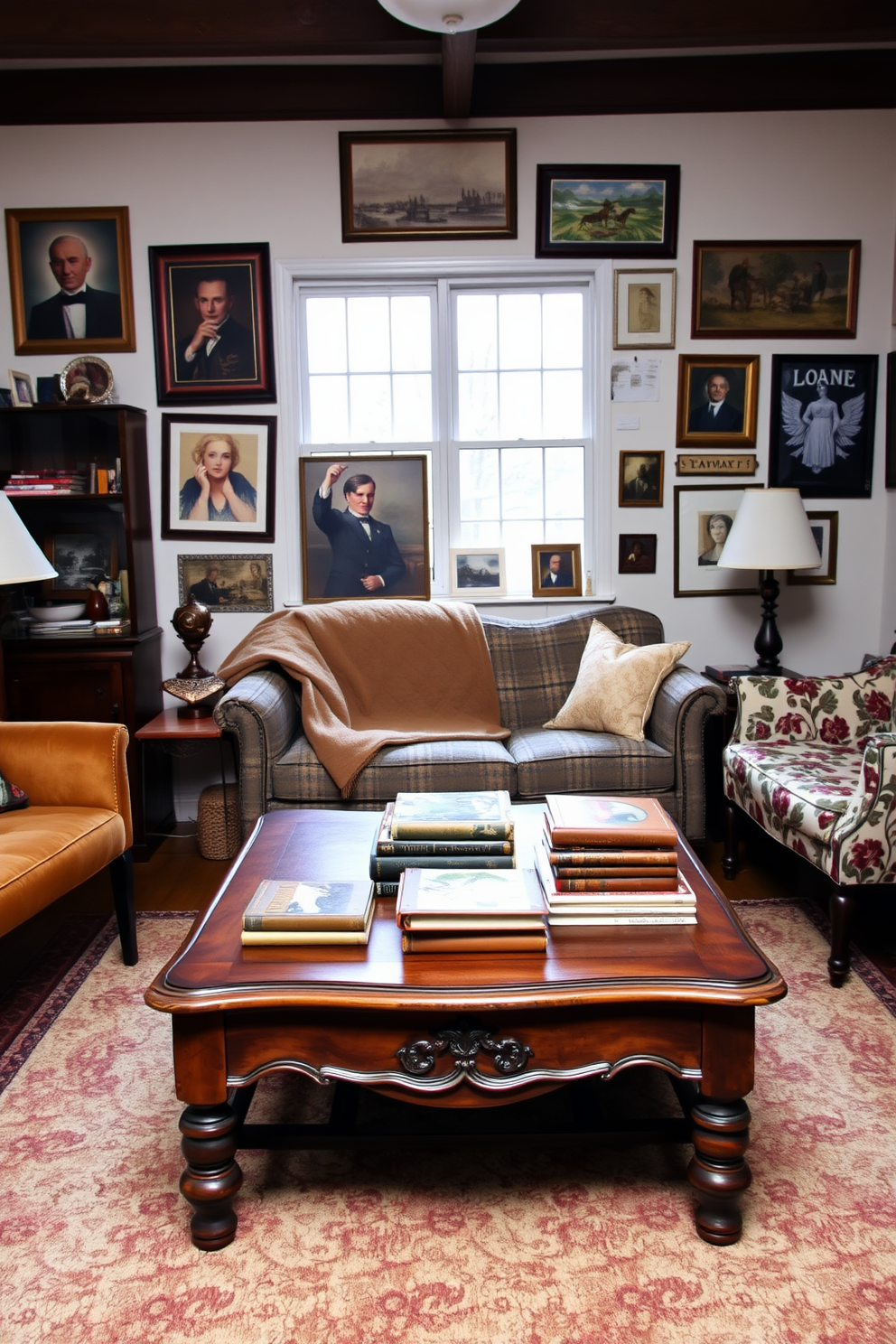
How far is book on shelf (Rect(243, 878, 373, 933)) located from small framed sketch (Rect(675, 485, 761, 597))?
2.80 meters

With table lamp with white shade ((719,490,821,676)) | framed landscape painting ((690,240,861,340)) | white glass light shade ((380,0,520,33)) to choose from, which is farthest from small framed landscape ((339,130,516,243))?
table lamp with white shade ((719,490,821,676))

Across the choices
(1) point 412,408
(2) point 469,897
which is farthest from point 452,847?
(1) point 412,408

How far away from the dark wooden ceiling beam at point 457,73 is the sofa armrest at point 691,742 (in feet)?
7.69

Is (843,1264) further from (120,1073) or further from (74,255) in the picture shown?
(74,255)

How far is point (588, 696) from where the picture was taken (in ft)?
12.2

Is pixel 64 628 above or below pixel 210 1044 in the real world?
above

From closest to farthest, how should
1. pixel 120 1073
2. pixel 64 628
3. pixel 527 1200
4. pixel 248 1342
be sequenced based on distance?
1. pixel 248 1342
2. pixel 527 1200
3. pixel 120 1073
4. pixel 64 628

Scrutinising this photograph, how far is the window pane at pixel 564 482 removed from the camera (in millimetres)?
4414

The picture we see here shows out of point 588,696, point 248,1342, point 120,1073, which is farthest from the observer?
point 588,696

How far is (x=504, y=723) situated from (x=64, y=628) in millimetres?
1824

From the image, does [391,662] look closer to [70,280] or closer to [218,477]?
[218,477]

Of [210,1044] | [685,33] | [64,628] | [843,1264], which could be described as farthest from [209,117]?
[843,1264]

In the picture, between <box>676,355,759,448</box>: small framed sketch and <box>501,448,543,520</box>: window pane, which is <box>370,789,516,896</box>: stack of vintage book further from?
<box>676,355,759,448</box>: small framed sketch

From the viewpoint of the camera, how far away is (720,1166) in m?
1.77
